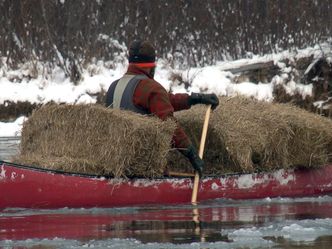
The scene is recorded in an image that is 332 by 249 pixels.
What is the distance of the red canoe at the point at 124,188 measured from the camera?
41.8 ft

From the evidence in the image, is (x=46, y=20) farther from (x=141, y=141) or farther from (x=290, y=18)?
(x=141, y=141)

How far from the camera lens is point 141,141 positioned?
1316 cm

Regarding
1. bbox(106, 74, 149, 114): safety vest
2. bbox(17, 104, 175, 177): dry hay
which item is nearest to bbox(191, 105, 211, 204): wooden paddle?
bbox(17, 104, 175, 177): dry hay

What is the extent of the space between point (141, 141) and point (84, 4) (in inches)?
600

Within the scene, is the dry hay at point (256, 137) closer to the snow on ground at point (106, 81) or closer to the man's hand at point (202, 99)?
the man's hand at point (202, 99)

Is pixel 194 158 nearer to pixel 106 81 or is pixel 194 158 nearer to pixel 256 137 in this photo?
pixel 256 137

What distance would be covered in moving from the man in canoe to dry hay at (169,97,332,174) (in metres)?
0.45

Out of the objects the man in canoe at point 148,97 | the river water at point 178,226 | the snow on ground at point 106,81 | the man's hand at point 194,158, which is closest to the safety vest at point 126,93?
the man in canoe at point 148,97

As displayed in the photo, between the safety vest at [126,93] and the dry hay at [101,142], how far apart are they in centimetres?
37

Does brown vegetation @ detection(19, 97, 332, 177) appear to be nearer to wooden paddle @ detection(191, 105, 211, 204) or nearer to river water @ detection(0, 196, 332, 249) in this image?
wooden paddle @ detection(191, 105, 211, 204)

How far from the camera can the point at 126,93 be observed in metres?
13.8

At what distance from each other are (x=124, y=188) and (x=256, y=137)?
1986 mm

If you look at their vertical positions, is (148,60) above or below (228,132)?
above

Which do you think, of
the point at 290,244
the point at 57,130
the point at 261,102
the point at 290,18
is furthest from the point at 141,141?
the point at 290,18
